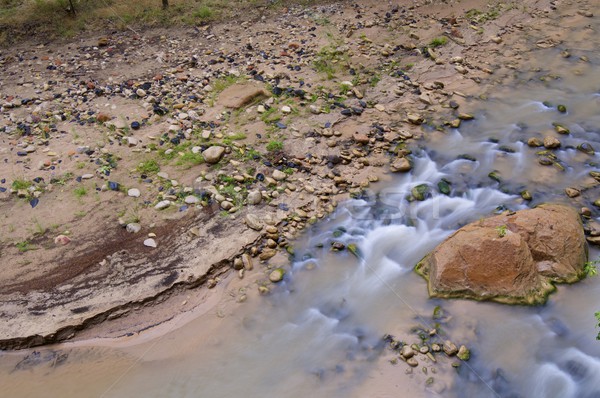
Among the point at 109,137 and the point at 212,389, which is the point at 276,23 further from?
the point at 212,389

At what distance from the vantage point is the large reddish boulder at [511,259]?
15.4ft

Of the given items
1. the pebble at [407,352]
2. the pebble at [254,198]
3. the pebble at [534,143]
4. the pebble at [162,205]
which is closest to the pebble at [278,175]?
the pebble at [254,198]

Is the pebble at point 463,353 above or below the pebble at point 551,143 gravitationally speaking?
below

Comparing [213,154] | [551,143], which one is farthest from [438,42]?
[213,154]

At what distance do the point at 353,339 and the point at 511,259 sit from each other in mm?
1641

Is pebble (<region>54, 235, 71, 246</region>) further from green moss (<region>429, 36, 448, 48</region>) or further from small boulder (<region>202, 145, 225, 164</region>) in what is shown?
green moss (<region>429, 36, 448, 48</region>)

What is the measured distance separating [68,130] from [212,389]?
4.59 m

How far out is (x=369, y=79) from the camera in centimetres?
811

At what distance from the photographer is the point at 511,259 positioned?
15.3ft

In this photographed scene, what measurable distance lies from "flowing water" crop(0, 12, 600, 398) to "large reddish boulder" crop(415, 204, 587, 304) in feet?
0.40

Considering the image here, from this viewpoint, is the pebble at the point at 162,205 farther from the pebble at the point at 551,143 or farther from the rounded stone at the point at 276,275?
the pebble at the point at 551,143

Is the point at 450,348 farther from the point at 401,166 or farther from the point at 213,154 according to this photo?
the point at 213,154

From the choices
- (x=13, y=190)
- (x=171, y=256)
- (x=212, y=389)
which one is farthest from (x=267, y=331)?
(x=13, y=190)

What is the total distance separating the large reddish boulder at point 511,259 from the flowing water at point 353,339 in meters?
0.12
